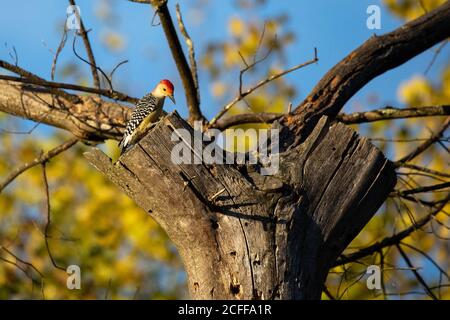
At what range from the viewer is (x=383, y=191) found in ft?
13.5

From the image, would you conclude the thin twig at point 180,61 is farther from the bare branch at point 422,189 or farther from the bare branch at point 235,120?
the bare branch at point 422,189

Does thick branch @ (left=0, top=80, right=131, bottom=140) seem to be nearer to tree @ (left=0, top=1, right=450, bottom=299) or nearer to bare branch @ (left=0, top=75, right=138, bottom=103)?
bare branch @ (left=0, top=75, right=138, bottom=103)

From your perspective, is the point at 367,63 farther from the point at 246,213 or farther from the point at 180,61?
the point at 246,213

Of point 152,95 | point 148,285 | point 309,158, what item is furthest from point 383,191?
point 148,285

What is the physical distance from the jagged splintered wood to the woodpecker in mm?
1433

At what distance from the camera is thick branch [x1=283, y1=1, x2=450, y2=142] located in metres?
4.96

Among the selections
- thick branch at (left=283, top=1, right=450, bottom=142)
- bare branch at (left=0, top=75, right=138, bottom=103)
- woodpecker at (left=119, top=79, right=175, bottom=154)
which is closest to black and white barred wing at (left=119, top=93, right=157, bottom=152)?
woodpecker at (left=119, top=79, right=175, bottom=154)

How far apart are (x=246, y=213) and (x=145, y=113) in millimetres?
2153

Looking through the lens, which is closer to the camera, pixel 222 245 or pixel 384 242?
pixel 222 245

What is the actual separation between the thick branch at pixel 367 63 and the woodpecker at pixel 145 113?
1270 mm

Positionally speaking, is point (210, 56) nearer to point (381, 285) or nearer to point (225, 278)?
point (381, 285)

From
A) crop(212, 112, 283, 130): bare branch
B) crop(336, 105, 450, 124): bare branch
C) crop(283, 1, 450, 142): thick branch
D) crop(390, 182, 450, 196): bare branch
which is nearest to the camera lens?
crop(283, 1, 450, 142): thick branch

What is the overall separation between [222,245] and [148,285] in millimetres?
7535

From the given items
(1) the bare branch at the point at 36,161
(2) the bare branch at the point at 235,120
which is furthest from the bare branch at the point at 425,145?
(1) the bare branch at the point at 36,161
